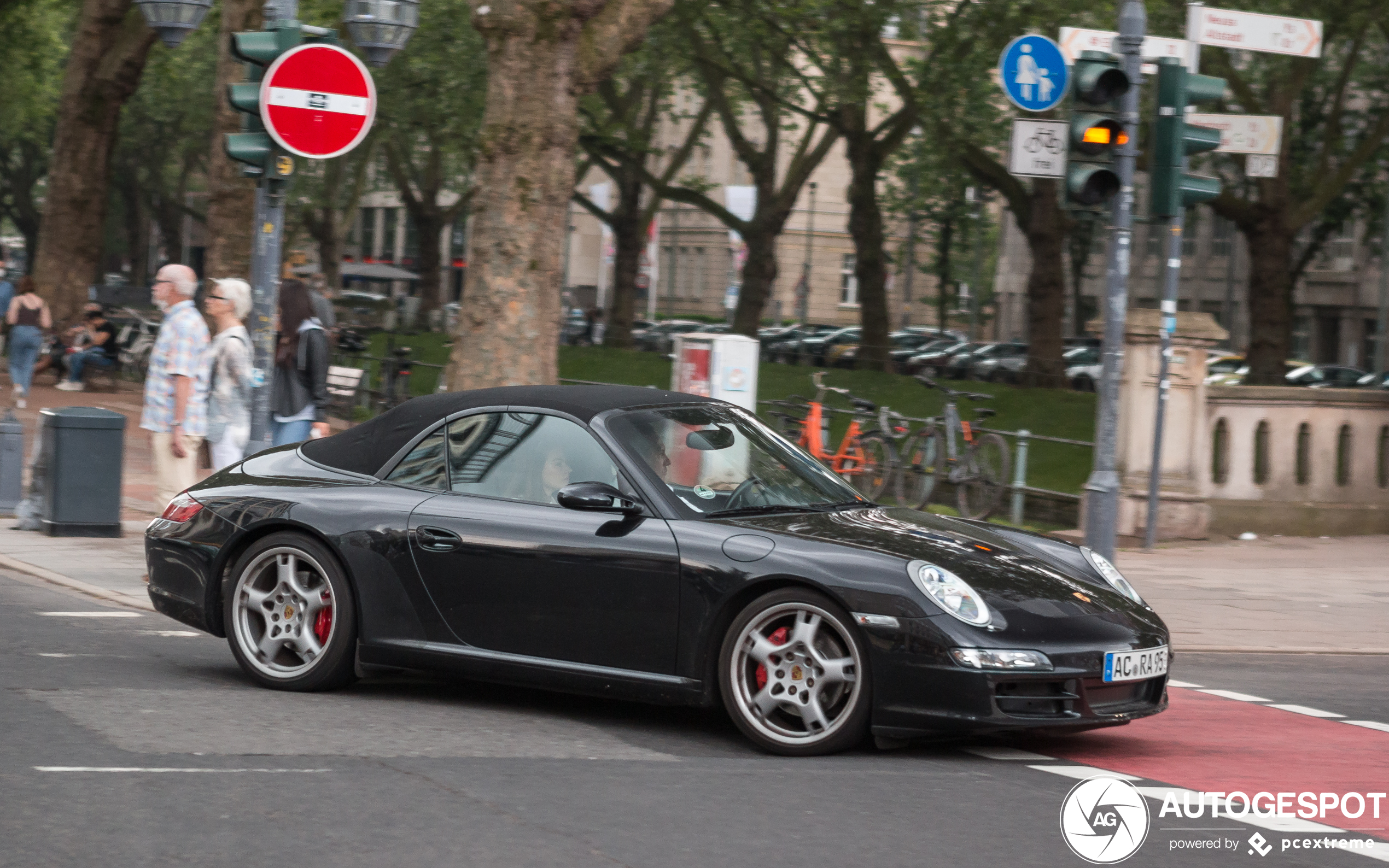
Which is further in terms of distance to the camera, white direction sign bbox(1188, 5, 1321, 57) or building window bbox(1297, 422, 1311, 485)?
building window bbox(1297, 422, 1311, 485)

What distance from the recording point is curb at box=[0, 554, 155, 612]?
9.70 m

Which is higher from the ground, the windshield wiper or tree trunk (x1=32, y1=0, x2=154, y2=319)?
tree trunk (x1=32, y1=0, x2=154, y2=319)

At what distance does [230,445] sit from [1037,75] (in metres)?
5.83

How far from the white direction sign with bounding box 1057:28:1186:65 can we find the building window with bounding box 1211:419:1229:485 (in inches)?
173

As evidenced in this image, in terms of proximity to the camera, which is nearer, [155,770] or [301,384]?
[155,770]

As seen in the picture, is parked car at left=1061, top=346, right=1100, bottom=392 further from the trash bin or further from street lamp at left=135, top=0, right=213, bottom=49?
the trash bin

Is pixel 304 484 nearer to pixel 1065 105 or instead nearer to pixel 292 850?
pixel 292 850

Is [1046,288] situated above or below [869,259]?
below

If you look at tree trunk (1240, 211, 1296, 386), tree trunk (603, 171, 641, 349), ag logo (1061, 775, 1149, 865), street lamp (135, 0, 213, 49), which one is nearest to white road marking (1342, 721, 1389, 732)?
ag logo (1061, 775, 1149, 865)

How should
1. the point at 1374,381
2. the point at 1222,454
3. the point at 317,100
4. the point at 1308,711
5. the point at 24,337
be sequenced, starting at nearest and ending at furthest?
the point at 1308,711, the point at 317,100, the point at 1222,454, the point at 24,337, the point at 1374,381

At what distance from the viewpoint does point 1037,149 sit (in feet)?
35.7

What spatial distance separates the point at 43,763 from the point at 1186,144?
7.50 meters

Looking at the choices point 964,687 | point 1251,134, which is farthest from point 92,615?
point 1251,134

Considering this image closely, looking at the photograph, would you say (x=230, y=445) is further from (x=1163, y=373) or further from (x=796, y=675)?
(x=1163, y=373)
